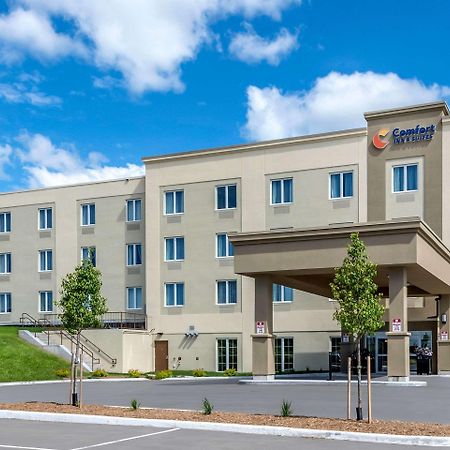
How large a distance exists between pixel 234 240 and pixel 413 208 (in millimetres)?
16459

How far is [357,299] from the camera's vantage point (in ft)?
55.1

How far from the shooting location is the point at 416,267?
1150 inches

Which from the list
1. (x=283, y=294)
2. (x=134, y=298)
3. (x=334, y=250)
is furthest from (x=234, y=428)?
(x=134, y=298)

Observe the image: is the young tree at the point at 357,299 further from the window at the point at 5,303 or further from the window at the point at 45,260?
the window at the point at 5,303

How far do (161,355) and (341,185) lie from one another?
1566 centimetres

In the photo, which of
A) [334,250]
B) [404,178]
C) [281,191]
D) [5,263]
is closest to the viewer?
[334,250]

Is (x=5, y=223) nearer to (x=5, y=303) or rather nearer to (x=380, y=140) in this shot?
(x=5, y=303)

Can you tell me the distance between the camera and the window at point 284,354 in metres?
46.9

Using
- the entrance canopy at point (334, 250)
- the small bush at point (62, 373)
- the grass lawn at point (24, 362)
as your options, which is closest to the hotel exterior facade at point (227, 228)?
→ the grass lawn at point (24, 362)

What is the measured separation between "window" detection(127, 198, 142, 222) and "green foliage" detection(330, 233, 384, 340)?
121 feet

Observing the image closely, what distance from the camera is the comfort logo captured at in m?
44.7

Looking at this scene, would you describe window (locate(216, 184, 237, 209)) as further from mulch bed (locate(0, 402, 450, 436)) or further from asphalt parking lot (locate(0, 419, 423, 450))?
asphalt parking lot (locate(0, 419, 423, 450))

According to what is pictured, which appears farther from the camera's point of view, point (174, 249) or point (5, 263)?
point (5, 263)

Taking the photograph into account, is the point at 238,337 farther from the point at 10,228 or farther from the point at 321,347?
the point at 10,228
